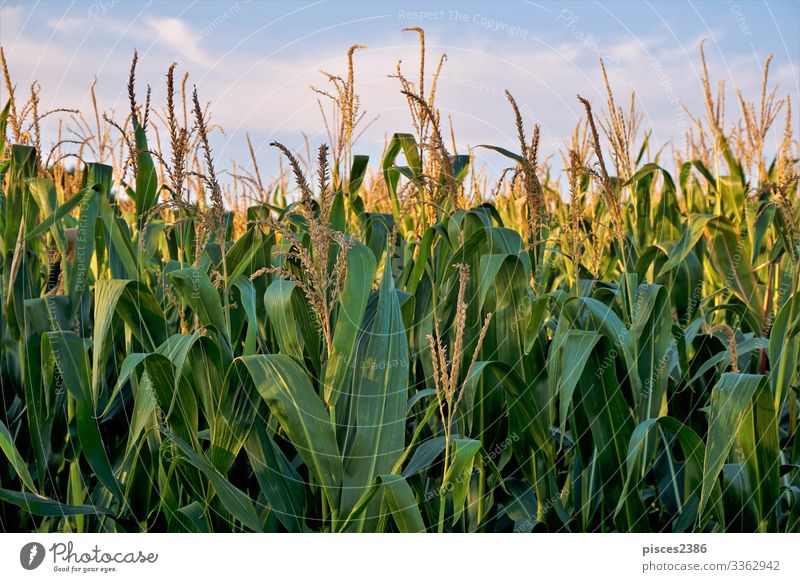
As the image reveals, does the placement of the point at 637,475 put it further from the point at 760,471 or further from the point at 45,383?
the point at 45,383

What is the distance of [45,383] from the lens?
1.47m

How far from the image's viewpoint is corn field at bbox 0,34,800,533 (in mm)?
1184

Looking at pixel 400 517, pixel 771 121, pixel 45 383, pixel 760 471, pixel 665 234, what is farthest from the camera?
pixel 771 121

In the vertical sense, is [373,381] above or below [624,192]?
below

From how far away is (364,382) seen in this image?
1.19 metres

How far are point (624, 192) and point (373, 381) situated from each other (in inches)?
72.5

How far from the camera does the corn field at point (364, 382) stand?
3.88ft
